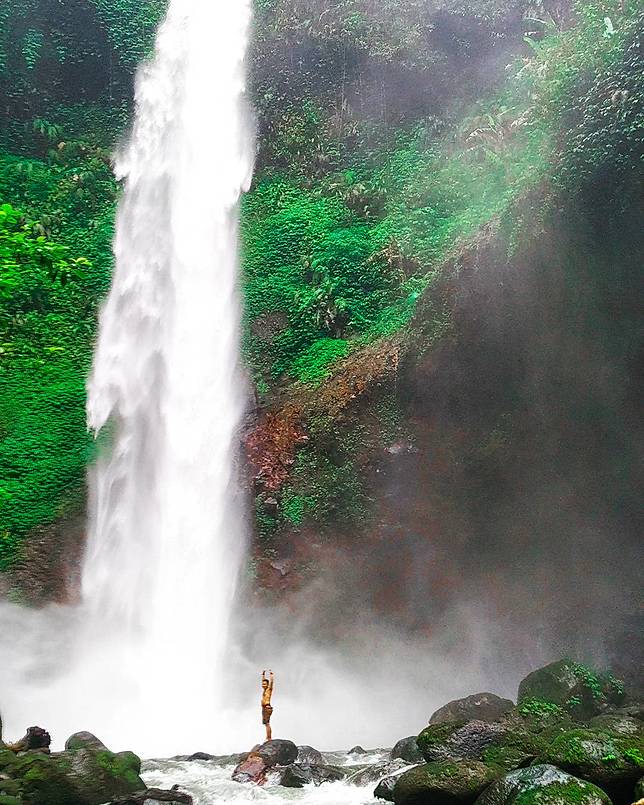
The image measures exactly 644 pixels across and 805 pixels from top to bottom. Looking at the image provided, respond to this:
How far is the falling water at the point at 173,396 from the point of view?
42.7 feet

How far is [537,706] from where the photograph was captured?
8.80 metres

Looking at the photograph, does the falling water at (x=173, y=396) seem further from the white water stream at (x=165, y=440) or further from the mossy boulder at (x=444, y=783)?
the mossy boulder at (x=444, y=783)

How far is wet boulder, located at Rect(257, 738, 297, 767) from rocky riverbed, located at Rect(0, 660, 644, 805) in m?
0.01

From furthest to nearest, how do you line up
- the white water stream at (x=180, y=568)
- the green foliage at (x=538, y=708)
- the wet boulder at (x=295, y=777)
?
the white water stream at (x=180, y=568) < the green foliage at (x=538, y=708) < the wet boulder at (x=295, y=777)

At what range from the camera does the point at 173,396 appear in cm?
1605

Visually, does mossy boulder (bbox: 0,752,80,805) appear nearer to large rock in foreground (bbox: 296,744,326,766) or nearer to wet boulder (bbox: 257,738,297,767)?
wet boulder (bbox: 257,738,297,767)

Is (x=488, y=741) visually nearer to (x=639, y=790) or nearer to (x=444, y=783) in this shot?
(x=444, y=783)

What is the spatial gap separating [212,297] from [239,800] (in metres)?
11.9

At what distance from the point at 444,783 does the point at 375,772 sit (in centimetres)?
194

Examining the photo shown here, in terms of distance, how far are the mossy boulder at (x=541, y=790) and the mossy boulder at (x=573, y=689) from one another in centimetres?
305

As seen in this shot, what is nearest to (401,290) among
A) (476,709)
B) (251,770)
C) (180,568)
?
(180,568)

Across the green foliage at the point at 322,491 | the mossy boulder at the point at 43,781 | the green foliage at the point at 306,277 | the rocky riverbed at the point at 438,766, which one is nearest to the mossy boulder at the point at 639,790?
the rocky riverbed at the point at 438,766

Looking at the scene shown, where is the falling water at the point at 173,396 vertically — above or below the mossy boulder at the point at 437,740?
above

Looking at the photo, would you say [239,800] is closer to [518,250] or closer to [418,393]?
[418,393]
